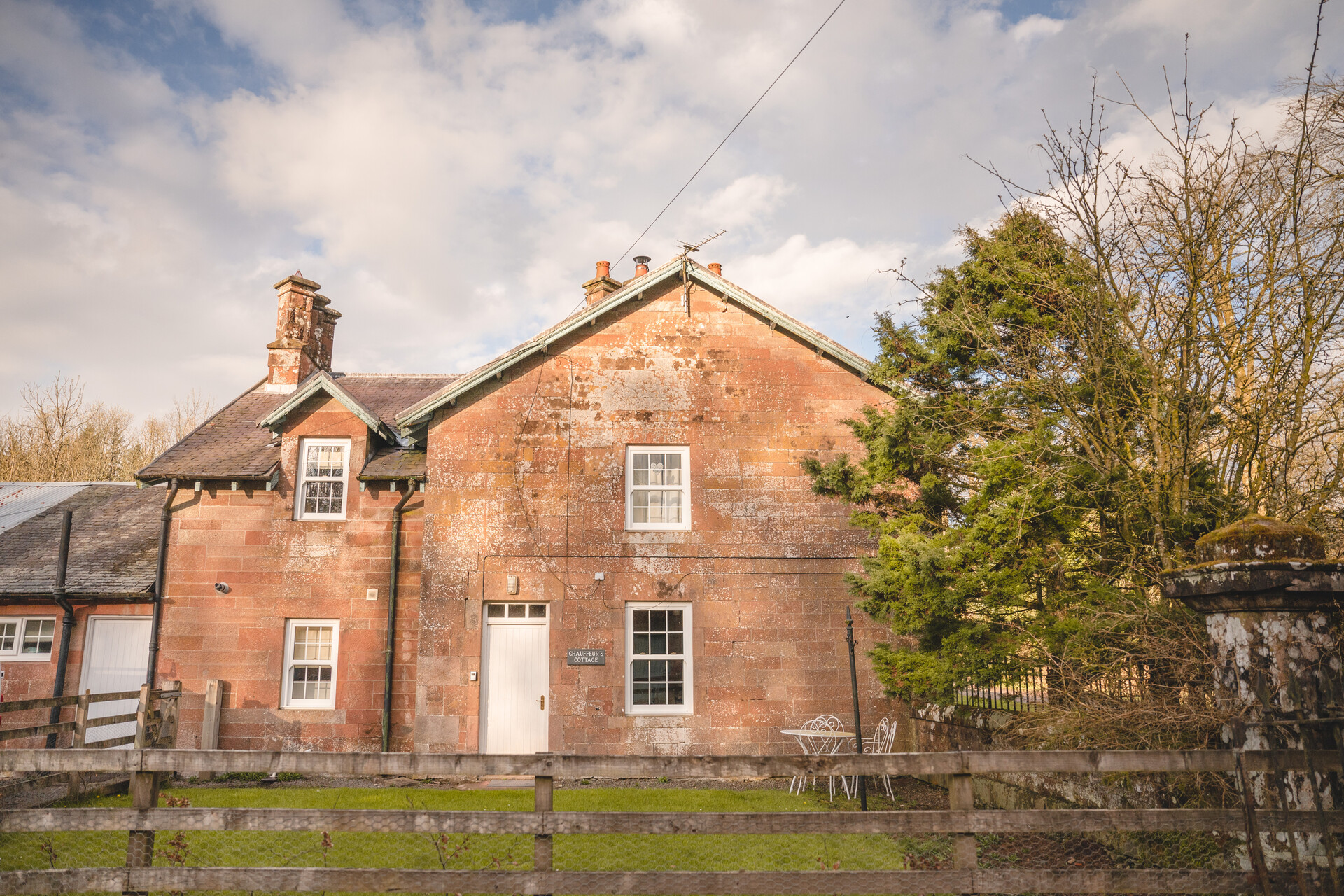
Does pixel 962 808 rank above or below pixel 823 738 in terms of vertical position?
above

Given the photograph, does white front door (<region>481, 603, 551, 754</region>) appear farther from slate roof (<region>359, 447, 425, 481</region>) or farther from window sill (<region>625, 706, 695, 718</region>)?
slate roof (<region>359, 447, 425, 481</region>)

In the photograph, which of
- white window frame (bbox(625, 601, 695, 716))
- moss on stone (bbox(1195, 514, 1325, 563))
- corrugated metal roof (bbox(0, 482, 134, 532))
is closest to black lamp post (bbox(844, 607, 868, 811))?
white window frame (bbox(625, 601, 695, 716))

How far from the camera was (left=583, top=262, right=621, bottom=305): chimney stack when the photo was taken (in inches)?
662

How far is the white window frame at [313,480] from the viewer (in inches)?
584

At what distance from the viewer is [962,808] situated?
4.80 meters

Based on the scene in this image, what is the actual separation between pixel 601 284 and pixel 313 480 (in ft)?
22.8

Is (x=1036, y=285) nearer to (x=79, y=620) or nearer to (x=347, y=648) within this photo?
(x=347, y=648)

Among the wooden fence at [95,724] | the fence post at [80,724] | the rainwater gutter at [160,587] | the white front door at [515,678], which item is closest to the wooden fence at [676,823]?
the wooden fence at [95,724]

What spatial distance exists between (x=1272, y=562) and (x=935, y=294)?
7379 millimetres

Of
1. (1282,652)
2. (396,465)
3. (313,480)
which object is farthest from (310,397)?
(1282,652)

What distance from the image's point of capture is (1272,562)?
4719 mm

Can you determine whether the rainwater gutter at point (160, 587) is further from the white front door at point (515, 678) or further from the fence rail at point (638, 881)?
the fence rail at point (638, 881)

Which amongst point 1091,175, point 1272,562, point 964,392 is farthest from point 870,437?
point 1272,562

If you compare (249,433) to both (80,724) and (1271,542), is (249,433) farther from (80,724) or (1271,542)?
(1271,542)
